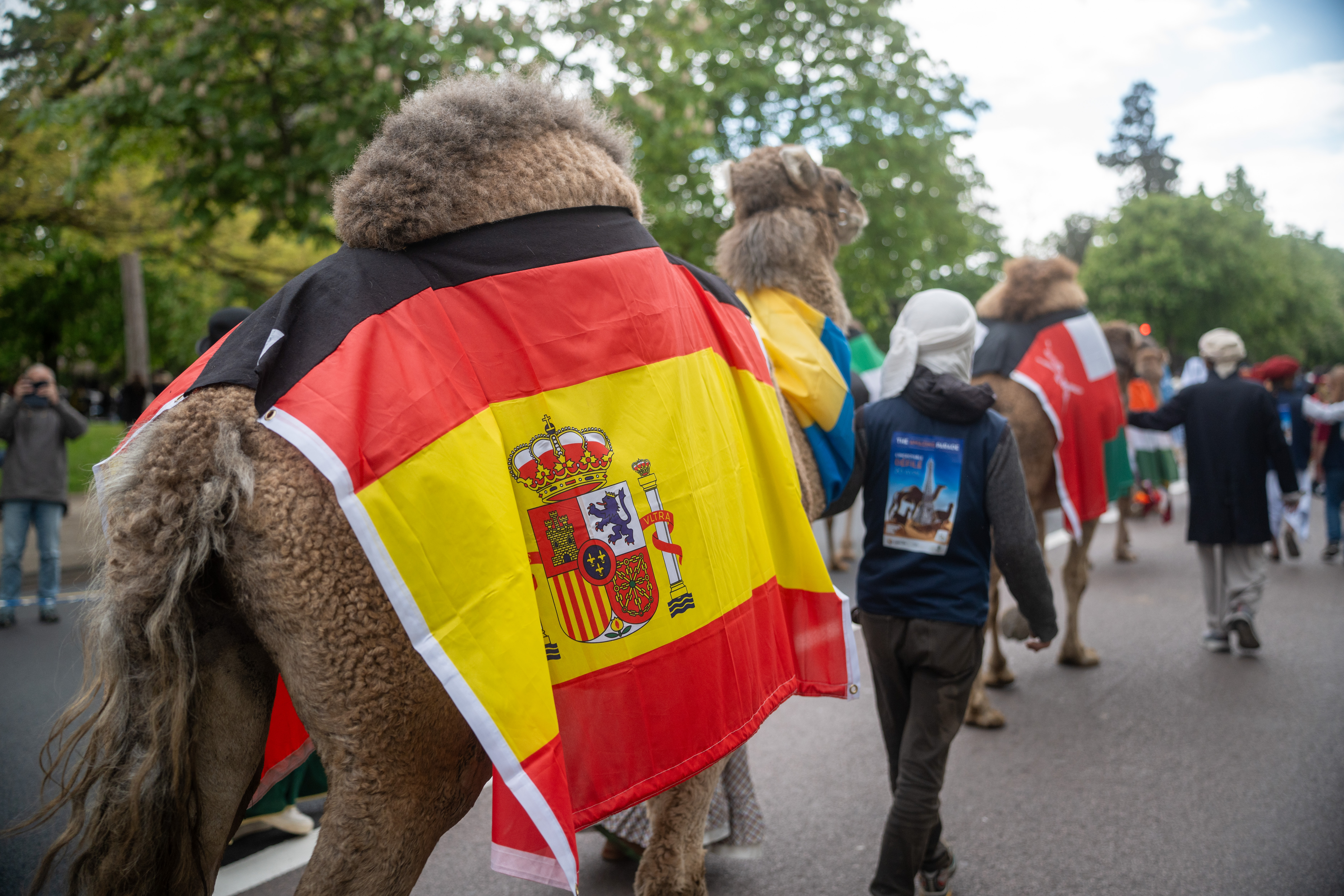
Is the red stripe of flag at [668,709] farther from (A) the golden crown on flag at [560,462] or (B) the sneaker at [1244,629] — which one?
(B) the sneaker at [1244,629]

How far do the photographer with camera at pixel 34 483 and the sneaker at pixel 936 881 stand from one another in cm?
755

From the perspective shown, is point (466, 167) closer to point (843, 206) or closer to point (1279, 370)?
point (843, 206)

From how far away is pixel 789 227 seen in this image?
3.41 meters

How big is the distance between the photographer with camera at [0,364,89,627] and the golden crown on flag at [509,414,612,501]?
7564 mm

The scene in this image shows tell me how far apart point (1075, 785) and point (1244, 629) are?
9.08ft

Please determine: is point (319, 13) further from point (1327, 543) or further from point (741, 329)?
point (1327, 543)

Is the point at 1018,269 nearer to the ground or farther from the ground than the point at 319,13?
nearer to the ground

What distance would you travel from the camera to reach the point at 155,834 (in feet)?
5.64

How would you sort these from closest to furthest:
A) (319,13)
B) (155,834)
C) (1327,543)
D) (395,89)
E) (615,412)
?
(155,834) < (615,412) < (395,89) < (319,13) < (1327,543)

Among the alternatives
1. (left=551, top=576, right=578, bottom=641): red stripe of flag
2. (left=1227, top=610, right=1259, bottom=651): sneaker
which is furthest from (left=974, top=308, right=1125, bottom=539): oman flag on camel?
(left=551, top=576, right=578, bottom=641): red stripe of flag

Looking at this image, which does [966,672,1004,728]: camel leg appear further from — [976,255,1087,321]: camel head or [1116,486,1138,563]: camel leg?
[1116,486,1138,563]: camel leg

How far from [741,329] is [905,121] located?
12026 millimetres

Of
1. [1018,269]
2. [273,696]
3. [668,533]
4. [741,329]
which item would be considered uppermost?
[1018,269]

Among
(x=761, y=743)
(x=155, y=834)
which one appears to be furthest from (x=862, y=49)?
(x=155, y=834)
